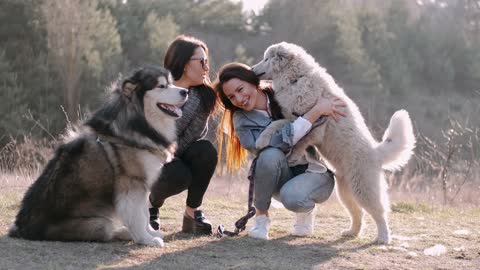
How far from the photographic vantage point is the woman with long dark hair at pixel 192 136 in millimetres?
4684

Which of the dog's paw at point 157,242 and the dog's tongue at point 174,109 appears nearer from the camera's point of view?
the dog's paw at point 157,242

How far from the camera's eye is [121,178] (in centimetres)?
401

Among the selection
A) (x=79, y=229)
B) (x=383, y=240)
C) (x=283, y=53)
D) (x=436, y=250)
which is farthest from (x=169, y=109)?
(x=436, y=250)

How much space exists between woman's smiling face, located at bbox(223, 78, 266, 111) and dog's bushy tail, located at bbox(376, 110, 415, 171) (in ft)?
3.25

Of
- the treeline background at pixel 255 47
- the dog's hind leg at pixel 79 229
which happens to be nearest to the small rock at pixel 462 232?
the dog's hind leg at pixel 79 229

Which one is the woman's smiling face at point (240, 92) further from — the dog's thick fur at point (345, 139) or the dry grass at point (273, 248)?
the dry grass at point (273, 248)

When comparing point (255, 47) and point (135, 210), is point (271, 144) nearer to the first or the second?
point (135, 210)

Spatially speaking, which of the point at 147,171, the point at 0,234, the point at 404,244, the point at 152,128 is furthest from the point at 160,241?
the point at 404,244

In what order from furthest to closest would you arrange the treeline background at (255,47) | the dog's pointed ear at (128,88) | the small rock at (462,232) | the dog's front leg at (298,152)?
the treeline background at (255,47) → the small rock at (462,232) → the dog's front leg at (298,152) → the dog's pointed ear at (128,88)

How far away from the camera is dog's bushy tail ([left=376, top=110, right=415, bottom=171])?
452 centimetres

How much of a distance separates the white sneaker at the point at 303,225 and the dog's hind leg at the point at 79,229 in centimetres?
147

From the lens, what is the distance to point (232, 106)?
15.8 feet

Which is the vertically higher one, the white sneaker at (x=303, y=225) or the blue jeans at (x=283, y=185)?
the blue jeans at (x=283, y=185)

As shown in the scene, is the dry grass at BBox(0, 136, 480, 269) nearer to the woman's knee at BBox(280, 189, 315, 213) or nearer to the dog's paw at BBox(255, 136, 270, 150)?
the woman's knee at BBox(280, 189, 315, 213)
